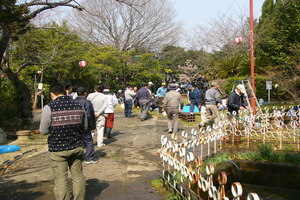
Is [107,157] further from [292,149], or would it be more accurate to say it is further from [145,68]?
[145,68]

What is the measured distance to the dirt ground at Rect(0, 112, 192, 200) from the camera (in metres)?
4.86

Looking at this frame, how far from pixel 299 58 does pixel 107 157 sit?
11.7 m

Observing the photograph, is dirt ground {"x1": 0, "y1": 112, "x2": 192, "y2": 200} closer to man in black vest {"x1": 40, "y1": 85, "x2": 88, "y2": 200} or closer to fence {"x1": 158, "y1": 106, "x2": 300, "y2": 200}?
fence {"x1": 158, "y1": 106, "x2": 300, "y2": 200}

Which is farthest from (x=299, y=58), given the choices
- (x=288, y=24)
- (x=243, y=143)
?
(x=243, y=143)

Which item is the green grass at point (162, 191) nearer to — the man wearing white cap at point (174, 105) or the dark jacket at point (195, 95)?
the man wearing white cap at point (174, 105)

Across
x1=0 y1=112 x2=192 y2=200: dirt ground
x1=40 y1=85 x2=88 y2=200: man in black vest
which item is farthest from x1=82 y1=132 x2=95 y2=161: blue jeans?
x1=40 y1=85 x2=88 y2=200: man in black vest

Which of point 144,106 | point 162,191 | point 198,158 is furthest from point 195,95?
point 198,158

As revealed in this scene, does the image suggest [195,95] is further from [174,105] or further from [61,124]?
[61,124]

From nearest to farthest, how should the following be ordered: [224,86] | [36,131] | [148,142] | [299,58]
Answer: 1. [148,142]
2. [36,131]
3. [299,58]
4. [224,86]

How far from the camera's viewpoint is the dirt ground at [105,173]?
4.86 m

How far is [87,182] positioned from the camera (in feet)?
17.9

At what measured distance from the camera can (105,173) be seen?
600 cm

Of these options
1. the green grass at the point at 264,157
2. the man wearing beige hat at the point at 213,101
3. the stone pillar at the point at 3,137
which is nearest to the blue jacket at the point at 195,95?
the man wearing beige hat at the point at 213,101

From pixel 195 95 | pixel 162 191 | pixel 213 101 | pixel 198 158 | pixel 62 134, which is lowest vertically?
pixel 162 191
